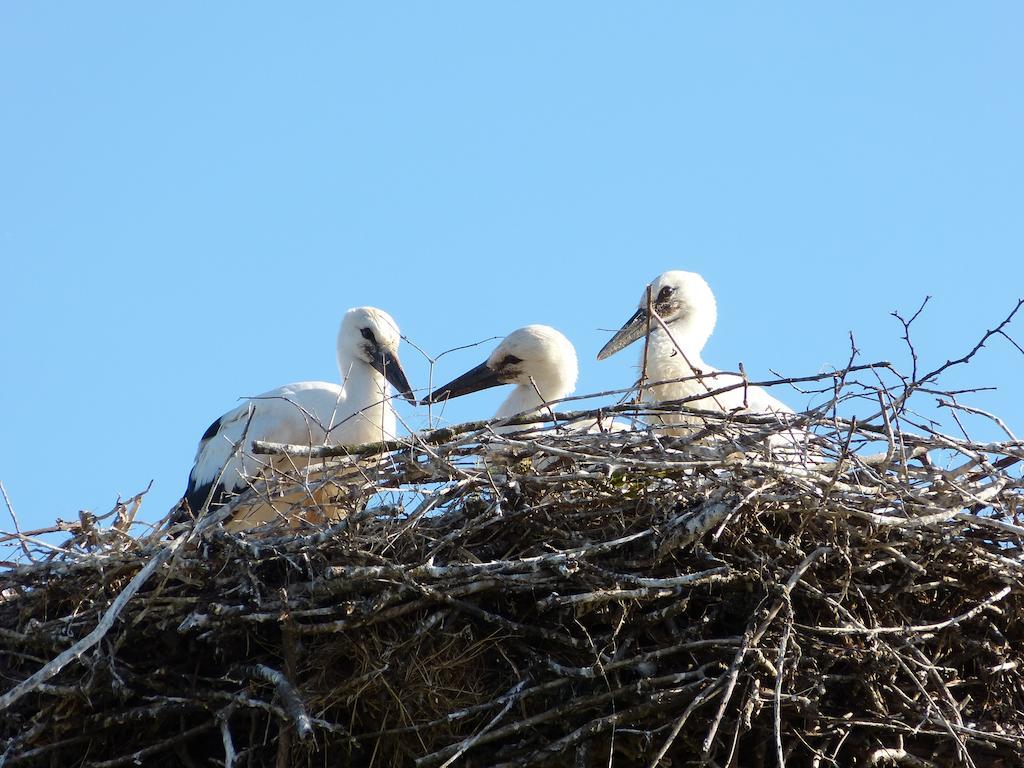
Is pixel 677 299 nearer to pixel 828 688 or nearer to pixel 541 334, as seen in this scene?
pixel 541 334

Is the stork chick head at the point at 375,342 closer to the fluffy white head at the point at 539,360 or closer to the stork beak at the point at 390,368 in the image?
the stork beak at the point at 390,368

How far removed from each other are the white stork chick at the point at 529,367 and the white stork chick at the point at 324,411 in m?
0.29

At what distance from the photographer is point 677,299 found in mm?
6867

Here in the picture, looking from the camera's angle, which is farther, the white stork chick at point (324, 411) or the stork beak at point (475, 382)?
the stork beak at point (475, 382)

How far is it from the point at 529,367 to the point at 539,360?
0.21 ft

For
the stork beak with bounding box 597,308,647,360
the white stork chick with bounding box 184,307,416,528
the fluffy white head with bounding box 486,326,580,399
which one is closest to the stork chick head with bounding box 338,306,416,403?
the white stork chick with bounding box 184,307,416,528

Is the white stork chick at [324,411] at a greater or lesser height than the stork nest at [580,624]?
greater

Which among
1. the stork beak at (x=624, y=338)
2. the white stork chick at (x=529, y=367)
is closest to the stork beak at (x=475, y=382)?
the white stork chick at (x=529, y=367)

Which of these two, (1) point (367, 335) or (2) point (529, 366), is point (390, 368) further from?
(2) point (529, 366)

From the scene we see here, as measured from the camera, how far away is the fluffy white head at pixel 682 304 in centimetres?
686

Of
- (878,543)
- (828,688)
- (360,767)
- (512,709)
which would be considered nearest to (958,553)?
(878,543)

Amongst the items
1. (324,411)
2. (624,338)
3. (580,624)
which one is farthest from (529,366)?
(580,624)

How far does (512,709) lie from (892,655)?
3.36ft

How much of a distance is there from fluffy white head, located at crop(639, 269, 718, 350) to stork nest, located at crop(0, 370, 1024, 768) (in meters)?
2.28
